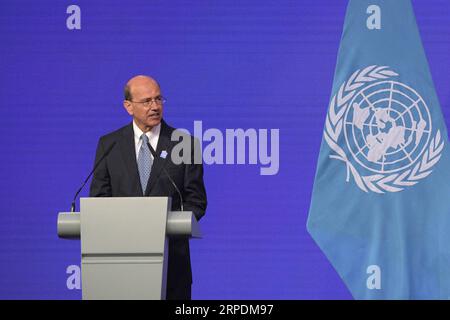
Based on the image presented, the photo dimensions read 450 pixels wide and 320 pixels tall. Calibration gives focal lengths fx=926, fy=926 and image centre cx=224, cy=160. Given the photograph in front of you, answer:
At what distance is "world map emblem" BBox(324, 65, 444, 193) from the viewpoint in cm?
490

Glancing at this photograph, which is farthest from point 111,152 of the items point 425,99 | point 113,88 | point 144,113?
point 425,99

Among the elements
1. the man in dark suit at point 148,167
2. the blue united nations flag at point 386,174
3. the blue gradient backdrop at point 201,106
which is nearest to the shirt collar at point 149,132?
the man in dark suit at point 148,167

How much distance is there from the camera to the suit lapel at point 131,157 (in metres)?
3.92

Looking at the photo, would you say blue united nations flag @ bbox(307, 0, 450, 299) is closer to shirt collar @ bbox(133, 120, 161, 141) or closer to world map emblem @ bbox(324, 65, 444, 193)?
world map emblem @ bbox(324, 65, 444, 193)

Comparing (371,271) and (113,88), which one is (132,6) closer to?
(113,88)

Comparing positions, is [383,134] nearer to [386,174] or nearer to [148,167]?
[386,174]

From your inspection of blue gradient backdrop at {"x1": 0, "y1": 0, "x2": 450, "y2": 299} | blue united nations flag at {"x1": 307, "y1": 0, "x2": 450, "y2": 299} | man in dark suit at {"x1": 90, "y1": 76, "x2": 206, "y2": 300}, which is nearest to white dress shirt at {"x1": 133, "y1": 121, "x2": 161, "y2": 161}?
man in dark suit at {"x1": 90, "y1": 76, "x2": 206, "y2": 300}

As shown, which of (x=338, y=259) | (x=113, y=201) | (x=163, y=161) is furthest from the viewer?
(x=338, y=259)

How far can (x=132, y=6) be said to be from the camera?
498cm

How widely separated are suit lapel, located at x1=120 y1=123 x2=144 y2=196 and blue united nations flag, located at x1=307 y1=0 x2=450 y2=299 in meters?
1.28

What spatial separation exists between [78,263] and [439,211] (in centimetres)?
193

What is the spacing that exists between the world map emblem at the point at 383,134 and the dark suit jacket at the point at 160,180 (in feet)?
3.95

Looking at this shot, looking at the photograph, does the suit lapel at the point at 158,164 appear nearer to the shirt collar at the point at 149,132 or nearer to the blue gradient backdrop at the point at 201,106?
the shirt collar at the point at 149,132
